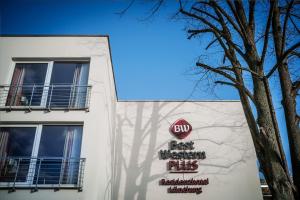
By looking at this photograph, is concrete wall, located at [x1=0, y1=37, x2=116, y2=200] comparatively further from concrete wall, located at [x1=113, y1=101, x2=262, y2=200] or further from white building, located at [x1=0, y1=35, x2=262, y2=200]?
concrete wall, located at [x1=113, y1=101, x2=262, y2=200]

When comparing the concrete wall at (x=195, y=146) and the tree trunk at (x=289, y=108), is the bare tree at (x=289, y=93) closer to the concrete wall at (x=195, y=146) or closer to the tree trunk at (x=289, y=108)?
the tree trunk at (x=289, y=108)

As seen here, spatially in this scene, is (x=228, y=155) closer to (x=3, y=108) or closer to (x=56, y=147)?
(x=56, y=147)

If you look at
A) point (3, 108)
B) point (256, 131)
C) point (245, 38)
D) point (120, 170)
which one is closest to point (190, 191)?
point (120, 170)

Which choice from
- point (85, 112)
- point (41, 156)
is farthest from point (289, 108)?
point (41, 156)

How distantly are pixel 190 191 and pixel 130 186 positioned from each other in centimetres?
227

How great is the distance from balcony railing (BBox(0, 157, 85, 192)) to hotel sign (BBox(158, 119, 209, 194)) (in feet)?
12.0

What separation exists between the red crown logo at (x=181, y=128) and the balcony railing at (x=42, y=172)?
178 inches

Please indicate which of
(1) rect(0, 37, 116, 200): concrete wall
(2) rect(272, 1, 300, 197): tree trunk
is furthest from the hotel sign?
(2) rect(272, 1, 300, 197): tree trunk

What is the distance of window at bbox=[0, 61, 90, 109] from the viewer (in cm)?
832

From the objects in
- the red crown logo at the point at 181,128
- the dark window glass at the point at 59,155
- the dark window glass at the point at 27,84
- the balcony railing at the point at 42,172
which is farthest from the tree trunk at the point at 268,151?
the dark window glass at the point at 27,84

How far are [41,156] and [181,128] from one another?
562 cm

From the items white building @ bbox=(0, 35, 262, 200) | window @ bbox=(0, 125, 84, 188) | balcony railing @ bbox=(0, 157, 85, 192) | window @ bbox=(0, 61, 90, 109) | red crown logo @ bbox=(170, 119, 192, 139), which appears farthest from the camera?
red crown logo @ bbox=(170, 119, 192, 139)

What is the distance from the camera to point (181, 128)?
10.7 metres

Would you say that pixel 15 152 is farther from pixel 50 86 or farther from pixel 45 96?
pixel 50 86
